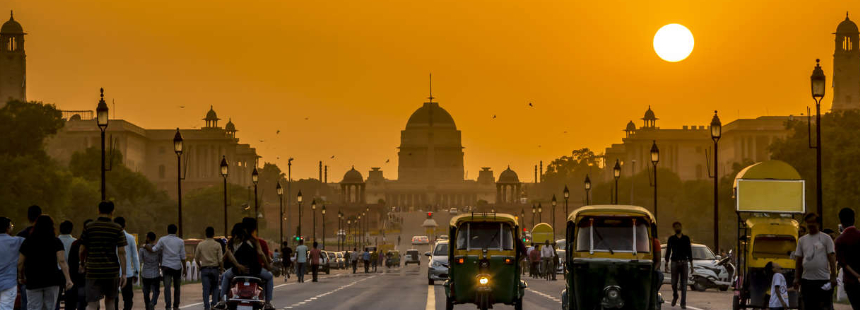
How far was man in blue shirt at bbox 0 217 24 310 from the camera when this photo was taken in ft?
58.7

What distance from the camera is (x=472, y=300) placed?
25.8 m

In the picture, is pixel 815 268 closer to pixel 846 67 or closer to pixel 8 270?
pixel 8 270

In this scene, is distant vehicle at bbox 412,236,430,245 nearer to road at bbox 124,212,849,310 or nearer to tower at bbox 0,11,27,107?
tower at bbox 0,11,27,107

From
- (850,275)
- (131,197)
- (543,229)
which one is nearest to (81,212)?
(131,197)

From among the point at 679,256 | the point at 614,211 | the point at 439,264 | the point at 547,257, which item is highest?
the point at 614,211

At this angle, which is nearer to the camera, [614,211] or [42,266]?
[42,266]

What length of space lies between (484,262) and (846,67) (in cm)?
14526

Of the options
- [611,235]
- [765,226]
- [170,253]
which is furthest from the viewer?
[170,253]

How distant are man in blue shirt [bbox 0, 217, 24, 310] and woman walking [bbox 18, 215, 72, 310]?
329 millimetres

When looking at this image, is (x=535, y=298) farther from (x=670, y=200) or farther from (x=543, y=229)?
(x=670, y=200)

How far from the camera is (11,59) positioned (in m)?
149

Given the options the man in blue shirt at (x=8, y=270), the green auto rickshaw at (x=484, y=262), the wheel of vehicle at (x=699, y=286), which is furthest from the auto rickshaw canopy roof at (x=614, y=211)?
the wheel of vehicle at (x=699, y=286)

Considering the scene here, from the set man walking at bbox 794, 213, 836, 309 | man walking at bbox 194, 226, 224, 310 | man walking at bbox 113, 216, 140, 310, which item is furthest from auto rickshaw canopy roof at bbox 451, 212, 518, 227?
man walking at bbox 794, 213, 836, 309

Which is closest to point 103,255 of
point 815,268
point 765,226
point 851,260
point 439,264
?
point 815,268
